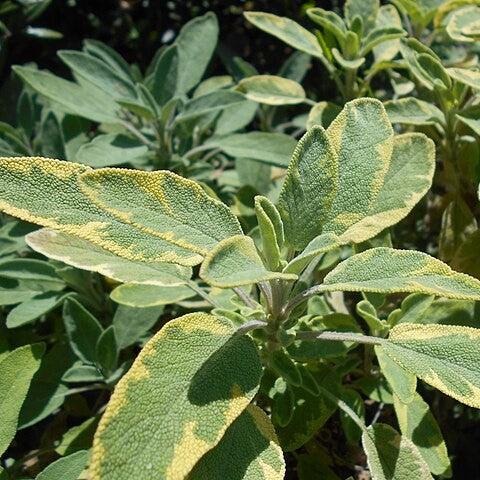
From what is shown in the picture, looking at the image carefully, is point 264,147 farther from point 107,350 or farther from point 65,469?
point 65,469

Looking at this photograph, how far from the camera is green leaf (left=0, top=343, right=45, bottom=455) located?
0.97 meters

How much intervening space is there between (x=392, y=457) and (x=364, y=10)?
0.85 metres

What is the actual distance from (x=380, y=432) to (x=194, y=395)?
0.36m

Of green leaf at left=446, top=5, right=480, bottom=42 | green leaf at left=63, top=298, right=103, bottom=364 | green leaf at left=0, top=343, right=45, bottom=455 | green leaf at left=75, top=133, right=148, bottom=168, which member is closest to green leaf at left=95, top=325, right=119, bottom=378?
green leaf at left=63, top=298, right=103, bottom=364

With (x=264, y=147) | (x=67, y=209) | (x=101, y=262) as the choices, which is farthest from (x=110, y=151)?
(x=67, y=209)

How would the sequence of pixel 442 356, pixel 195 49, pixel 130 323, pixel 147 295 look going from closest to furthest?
1. pixel 442 356
2. pixel 147 295
3. pixel 130 323
4. pixel 195 49

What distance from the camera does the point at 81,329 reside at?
1155mm

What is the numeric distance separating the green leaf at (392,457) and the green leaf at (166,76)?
0.78 m

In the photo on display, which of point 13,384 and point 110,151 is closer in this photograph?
point 13,384

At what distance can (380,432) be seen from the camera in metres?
1.03

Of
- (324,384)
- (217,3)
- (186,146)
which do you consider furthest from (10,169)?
(217,3)

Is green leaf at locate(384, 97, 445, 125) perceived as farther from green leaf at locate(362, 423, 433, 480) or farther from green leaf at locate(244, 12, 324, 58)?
green leaf at locate(362, 423, 433, 480)

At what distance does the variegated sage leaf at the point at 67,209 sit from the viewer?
31.0 inches

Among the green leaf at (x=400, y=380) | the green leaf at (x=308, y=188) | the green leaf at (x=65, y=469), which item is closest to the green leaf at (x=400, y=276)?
the green leaf at (x=308, y=188)
